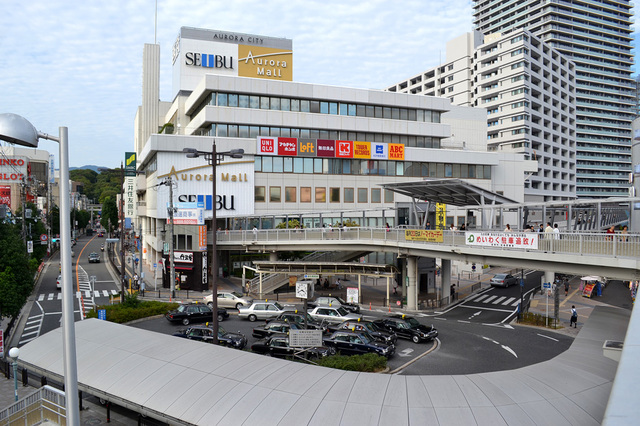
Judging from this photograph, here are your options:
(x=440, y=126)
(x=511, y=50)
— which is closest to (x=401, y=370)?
(x=440, y=126)

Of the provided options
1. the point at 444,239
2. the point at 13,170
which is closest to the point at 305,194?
the point at 444,239

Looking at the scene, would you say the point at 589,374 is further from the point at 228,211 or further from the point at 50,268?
the point at 50,268

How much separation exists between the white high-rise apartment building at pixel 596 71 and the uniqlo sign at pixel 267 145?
102309 millimetres

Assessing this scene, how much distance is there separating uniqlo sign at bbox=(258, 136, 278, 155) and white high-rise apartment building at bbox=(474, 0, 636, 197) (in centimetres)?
10231

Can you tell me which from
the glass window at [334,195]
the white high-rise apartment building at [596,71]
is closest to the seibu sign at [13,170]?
the glass window at [334,195]

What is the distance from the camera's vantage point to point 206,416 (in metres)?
12.4

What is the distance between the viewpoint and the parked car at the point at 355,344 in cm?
2375

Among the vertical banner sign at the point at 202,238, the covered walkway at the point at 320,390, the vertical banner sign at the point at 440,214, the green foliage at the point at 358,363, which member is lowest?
the green foliage at the point at 358,363

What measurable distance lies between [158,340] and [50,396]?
431 cm

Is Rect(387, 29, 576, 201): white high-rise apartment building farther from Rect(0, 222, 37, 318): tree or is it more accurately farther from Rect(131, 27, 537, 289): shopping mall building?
Rect(0, 222, 37, 318): tree

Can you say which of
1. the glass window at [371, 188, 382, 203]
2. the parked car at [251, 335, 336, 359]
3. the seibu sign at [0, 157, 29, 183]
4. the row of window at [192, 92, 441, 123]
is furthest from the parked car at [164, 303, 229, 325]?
the seibu sign at [0, 157, 29, 183]

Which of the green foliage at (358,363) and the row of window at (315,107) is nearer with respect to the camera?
the green foliage at (358,363)

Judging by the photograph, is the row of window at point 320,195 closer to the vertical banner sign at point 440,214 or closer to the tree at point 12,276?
the vertical banner sign at point 440,214

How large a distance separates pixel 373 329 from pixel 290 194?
31.8 m
